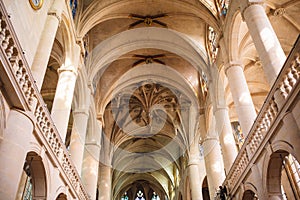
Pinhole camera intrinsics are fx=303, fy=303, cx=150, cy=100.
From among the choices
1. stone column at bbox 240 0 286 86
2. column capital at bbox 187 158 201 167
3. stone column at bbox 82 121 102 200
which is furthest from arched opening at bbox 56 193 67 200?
column capital at bbox 187 158 201 167

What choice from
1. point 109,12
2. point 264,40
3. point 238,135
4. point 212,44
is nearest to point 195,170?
point 238,135

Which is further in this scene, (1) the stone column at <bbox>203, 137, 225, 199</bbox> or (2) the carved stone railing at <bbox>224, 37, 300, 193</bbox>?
(1) the stone column at <bbox>203, 137, 225, 199</bbox>

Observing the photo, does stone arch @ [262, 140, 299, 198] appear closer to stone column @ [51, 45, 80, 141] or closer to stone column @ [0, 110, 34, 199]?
stone column @ [0, 110, 34, 199]

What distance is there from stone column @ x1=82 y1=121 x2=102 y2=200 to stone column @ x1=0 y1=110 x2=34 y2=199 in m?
9.16

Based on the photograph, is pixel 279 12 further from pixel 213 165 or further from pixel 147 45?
pixel 213 165

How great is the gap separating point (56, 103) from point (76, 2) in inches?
230

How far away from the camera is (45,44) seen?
29.8ft

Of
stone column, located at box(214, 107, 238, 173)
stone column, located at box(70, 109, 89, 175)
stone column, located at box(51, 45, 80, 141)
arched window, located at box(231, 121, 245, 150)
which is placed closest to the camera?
stone column, located at box(51, 45, 80, 141)

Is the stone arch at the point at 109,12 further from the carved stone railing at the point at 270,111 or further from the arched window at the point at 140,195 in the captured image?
the arched window at the point at 140,195

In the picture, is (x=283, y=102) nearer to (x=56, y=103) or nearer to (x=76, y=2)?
(x=56, y=103)

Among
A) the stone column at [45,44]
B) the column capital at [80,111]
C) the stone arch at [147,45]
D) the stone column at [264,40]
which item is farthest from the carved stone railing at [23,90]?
the stone arch at [147,45]

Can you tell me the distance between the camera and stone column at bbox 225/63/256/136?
33.5 feet

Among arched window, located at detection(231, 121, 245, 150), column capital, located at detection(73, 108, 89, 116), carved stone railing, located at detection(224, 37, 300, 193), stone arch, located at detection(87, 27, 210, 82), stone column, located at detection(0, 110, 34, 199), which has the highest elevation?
stone arch, located at detection(87, 27, 210, 82)

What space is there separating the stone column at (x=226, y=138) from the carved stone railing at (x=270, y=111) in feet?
5.91
